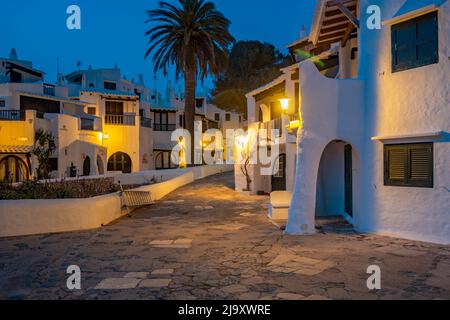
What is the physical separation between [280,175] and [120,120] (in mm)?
19317

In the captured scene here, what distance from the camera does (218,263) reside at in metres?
7.64

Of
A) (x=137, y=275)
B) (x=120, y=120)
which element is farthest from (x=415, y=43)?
(x=120, y=120)

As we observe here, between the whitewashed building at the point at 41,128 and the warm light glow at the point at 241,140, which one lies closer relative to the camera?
the warm light glow at the point at 241,140

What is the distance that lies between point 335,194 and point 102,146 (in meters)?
25.4

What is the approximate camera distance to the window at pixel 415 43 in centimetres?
925

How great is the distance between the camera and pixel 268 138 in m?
21.2

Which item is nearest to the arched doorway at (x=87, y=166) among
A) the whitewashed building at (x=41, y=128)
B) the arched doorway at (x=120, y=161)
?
the whitewashed building at (x=41, y=128)

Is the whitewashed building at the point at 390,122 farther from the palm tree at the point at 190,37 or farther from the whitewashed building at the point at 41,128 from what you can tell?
the whitewashed building at the point at 41,128

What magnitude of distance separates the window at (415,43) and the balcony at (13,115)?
24.7m

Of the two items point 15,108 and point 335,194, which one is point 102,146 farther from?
point 335,194

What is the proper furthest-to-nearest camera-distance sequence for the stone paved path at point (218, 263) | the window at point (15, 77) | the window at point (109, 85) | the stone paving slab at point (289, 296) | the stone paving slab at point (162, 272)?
the window at point (109, 85)
the window at point (15, 77)
the stone paving slab at point (162, 272)
the stone paved path at point (218, 263)
the stone paving slab at point (289, 296)

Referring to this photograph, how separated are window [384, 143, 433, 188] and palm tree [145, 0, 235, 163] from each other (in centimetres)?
1912

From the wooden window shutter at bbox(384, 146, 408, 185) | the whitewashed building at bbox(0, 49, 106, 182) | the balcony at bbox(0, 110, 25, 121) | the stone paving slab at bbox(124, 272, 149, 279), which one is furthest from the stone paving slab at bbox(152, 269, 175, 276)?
the balcony at bbox(0, 110, 25, 121)

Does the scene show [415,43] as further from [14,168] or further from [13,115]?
[13,115]
